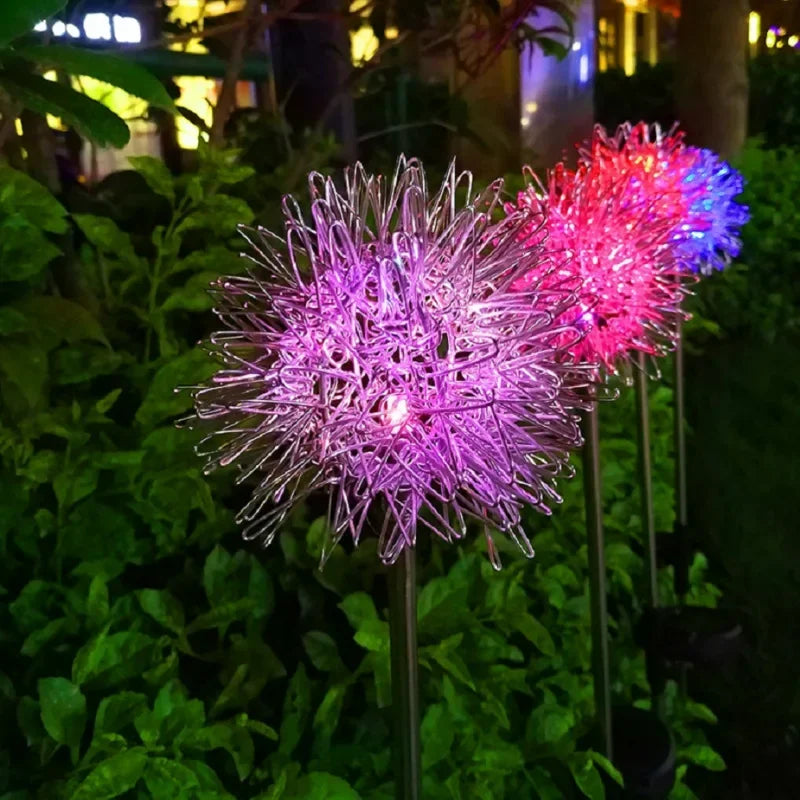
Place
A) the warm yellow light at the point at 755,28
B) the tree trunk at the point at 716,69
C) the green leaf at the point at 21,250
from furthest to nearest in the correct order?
the warm yellow light at the point at 755,28 → the tree trunk at the point at 716,69 → the green leaf at the point at 21,250

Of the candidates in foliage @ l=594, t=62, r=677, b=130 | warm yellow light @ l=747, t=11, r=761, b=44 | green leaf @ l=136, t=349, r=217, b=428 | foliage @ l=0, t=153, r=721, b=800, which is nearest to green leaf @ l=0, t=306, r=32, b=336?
foliage @ l=0, t=153, r=721, b=800

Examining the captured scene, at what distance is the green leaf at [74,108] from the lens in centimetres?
53

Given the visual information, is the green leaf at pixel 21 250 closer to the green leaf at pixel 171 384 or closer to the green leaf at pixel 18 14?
the green leaf at pixel 171 384

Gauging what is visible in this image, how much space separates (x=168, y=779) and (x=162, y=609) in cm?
17

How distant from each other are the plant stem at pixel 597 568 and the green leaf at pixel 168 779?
1.45ft

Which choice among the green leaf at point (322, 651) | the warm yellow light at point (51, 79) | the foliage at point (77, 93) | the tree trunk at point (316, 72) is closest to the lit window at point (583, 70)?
the tree trunk at point (316, 72)

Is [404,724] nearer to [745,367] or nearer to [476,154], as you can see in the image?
[476,154]

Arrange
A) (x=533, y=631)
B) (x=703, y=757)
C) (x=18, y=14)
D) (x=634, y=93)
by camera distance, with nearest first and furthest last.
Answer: (x=18, y=14) < (x=533, y=631) < (x=703, y=757) < (x=634, y=93)

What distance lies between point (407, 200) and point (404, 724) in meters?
0.36

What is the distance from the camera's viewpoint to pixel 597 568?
0.90m

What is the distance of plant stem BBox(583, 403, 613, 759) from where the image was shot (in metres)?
0.86

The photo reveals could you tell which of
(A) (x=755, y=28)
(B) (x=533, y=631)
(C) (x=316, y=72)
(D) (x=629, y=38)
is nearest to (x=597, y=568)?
(B) (x=533, y=631)

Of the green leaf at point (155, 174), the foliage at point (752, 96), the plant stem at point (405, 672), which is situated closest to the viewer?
the plant stem at point (405, 672)

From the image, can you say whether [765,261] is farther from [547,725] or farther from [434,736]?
[434,736]
